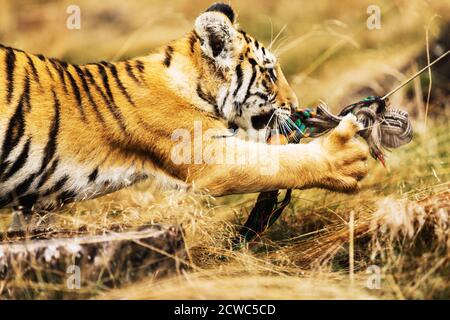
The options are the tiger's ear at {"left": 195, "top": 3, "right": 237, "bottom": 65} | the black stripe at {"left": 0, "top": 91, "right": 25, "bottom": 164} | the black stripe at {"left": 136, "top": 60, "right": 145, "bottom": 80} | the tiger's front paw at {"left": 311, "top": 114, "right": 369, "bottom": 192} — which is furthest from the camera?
the black stripe at {"left": 136, "top": 60, "right": 145, "bottom": 80}

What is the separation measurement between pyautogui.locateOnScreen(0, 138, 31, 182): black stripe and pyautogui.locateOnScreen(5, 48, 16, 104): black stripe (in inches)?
11.1

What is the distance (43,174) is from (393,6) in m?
4.34

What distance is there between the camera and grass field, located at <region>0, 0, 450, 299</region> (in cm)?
348

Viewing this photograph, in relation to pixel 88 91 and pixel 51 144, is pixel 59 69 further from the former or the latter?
pixel 51 144

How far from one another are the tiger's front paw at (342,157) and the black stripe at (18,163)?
1.58m

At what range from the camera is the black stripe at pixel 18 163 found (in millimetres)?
3898

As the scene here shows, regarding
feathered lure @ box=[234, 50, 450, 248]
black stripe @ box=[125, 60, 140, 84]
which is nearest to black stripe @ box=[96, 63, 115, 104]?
black stripe @ box=[125, 60, 140, 84]

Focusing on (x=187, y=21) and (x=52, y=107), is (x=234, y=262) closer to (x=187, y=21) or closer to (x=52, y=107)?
(x=52, y=107)

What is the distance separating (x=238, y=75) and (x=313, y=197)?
1.26 m

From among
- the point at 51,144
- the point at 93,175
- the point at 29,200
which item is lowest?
the point at 29,200

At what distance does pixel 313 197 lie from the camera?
16.8 ft

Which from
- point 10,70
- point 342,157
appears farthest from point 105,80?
point 342,157

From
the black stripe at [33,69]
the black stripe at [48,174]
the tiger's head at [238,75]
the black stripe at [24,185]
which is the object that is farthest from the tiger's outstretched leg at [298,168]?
the black stripe at [33,69]

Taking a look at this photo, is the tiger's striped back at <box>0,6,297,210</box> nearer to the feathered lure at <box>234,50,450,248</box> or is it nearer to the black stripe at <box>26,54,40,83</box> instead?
the black stripe at <box>26,54,40,83</box>
